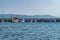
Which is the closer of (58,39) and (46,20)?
(58,39)

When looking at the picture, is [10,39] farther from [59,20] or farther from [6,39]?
[59,20]

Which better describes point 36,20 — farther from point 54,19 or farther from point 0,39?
point 0,39

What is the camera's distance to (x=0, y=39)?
22438 millimetres

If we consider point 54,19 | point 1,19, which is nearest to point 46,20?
point 54,19

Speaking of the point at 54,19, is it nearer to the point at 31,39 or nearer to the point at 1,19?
the point at 1,19

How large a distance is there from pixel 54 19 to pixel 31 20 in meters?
7.49

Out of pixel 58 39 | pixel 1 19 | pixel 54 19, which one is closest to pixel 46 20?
pixel 54 19

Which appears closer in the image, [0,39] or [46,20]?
[0,39]

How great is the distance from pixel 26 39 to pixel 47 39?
1.80 meters

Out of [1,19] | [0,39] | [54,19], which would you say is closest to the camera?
[0,39]

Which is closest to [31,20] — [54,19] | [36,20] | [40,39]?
[36,20]

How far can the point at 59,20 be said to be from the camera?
85.2 meters

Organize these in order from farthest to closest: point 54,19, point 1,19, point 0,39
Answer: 1. point 54,19
2. point 1,19
3. point 0,39

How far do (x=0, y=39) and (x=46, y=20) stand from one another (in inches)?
2500
